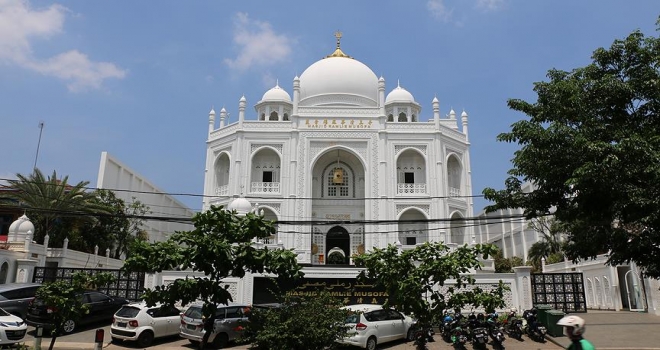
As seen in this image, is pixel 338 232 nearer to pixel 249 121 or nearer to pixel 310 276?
pixel 249 121

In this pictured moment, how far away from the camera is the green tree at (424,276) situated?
11.2m

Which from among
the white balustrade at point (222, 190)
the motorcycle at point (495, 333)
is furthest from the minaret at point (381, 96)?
the motorcycle at point (495, 333)

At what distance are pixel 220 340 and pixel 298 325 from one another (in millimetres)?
4099

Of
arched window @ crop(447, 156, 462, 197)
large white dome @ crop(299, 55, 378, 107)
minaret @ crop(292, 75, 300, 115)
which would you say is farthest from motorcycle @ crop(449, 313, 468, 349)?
large white dome @ crop(299, 55, 378, 107)

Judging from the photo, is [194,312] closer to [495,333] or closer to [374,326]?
[374,326]

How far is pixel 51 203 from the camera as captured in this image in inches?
1085

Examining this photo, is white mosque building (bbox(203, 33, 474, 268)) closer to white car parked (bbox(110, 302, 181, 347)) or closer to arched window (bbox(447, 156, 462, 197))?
arched window (bbox(447, 156, 462, 197))

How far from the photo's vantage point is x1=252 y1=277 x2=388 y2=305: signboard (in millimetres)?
18047

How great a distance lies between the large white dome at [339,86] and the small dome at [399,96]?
3.28ft

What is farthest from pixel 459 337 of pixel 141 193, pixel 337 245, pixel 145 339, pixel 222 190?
pixel 141 193

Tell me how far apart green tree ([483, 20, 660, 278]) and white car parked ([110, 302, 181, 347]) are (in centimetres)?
931

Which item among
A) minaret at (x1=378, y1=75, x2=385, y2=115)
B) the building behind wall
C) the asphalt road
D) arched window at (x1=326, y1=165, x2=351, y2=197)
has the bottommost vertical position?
the asphalt road

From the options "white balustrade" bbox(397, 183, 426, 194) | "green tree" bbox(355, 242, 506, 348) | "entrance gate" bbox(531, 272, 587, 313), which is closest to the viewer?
"green tree" bbox(355, 242, 506, 348)

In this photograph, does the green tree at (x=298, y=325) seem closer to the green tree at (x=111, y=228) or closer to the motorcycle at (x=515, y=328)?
the motorcycle at (x=515, y=328)
